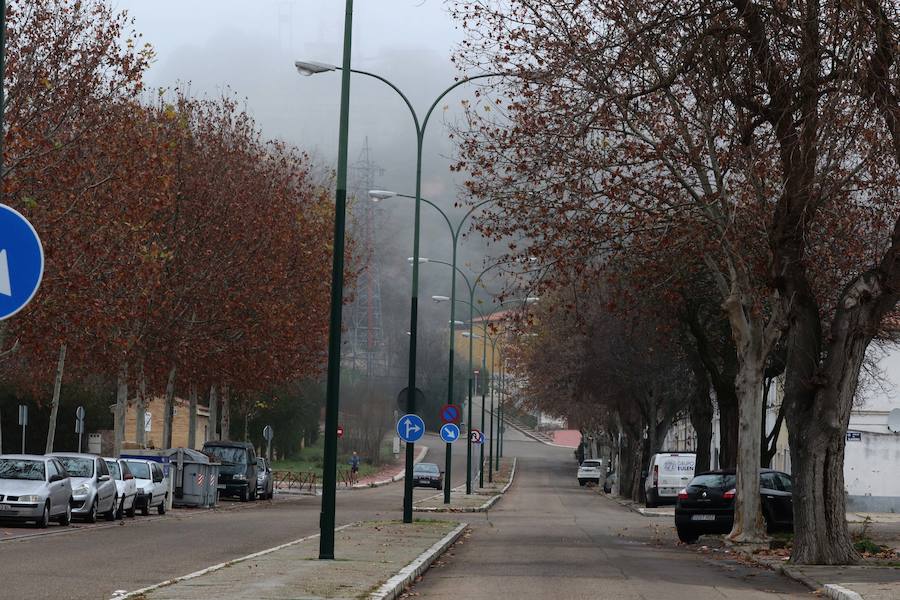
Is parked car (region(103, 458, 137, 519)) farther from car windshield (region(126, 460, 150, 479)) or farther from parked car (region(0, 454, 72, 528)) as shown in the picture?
parked car (region(0, 454, 72, 528))

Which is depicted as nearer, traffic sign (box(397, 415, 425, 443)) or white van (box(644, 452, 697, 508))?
traffic sign (box(397, 415, 425, 443))

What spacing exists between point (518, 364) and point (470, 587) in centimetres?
6093

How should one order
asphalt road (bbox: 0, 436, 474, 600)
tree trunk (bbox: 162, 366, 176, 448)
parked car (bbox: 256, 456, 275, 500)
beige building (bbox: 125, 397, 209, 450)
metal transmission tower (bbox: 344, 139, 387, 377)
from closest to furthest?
asphalt road (bbox: 0, 436, 474, 600) → tree trunk (bbox: 162, 366, 176, 448) → parked car (bbox: 256, 456, 275, 500) → beige building (bbox: 125, 397, 209, 450) → metal transmission tower (bbox: 344, 139, 387, 377)

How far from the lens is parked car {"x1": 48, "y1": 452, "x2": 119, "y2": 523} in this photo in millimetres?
30422

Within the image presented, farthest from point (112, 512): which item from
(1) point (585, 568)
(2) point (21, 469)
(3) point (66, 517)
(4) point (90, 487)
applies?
(1) point (585, 568)

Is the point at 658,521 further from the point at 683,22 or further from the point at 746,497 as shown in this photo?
the point at 683,22

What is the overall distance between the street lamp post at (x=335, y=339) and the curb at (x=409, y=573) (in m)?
1.23

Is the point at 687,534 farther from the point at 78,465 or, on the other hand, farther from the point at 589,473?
the point at 589,473

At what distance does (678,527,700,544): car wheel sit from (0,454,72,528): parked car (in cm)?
1249

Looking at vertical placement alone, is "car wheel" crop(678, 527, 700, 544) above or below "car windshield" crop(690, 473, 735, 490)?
below

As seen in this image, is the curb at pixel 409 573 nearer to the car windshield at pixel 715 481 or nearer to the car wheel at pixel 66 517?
the car windshield at pixel 715 481

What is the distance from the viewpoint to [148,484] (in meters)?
36.9

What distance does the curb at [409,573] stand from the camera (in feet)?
46.0

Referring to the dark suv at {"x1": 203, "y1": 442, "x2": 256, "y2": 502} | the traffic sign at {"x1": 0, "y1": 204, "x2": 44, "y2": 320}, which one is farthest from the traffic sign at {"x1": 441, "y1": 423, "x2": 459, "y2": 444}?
the traffic sign at {"x1": 0, "y1": 204, "x2": 44, "y2": 320}
